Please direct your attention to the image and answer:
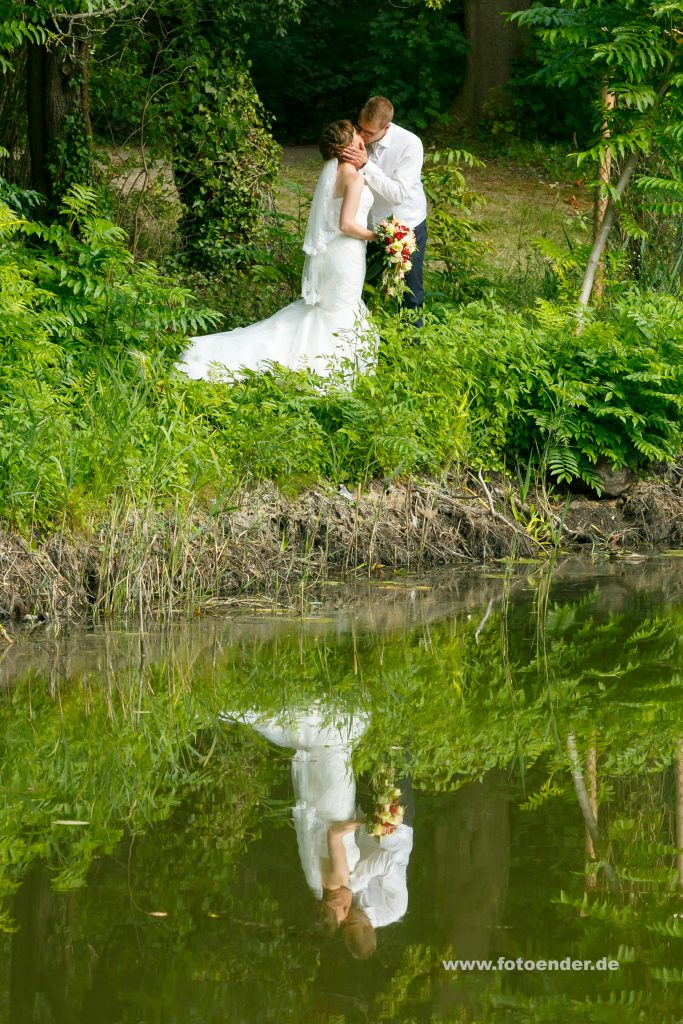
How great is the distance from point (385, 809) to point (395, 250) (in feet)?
20.5

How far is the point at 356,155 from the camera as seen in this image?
10.1 m

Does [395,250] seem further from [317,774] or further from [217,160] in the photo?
[317,774]

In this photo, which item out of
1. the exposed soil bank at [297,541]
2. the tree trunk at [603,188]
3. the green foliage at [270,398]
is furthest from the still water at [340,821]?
the tree trunk at [603,188]

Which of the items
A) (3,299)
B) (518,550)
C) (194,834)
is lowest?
(518,550)

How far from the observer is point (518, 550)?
9.39 metres

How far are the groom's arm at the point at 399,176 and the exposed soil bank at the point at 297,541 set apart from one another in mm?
2533

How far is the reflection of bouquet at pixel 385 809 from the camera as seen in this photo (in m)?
4.57

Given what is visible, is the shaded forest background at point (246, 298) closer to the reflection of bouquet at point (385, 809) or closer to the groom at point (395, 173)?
the groom at point (395, 173)

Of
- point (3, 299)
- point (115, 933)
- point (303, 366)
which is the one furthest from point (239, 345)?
point (115, 933)

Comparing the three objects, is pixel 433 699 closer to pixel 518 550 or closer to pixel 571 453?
pixel 518 550

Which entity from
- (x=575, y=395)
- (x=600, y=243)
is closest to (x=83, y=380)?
(x=575, y=395)

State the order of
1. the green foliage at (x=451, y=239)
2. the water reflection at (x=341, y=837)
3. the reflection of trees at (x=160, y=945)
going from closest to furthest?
the reflection of trees at (x=160, y=945), the water reflection at (x=341, y=837), the green foliage at (x=451, y=239)

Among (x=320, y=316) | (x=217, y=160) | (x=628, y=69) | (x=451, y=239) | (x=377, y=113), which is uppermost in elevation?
(x=628, y=69)

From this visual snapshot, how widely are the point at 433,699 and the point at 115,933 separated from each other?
8.59 ft
